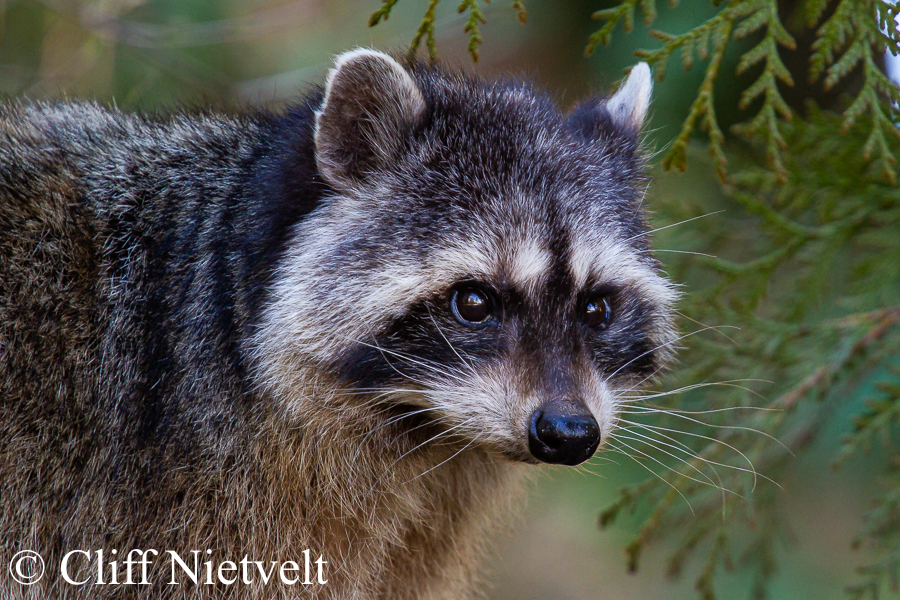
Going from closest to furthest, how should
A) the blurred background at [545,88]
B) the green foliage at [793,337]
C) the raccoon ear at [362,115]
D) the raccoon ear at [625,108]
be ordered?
1. the raccoon ear at [362,115]
2. the raccoon ear at [625,108]
3. the green foliage at [793,337]
4. the blurred background at [545,88]

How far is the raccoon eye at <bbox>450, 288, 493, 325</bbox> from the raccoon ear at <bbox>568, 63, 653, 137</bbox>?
1067mm

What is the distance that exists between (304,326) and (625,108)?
169 cm

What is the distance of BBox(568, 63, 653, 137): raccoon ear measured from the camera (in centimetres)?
364

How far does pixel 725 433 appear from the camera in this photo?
4.54 metres

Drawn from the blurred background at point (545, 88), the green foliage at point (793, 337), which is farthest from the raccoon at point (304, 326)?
the green foliage at point (793, 337)

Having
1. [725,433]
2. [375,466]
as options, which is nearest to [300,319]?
[375,466]

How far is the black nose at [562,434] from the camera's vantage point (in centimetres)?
272

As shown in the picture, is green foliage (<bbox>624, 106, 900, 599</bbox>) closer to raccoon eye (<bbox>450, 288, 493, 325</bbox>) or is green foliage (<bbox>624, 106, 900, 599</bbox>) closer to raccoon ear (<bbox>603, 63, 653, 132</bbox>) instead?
raccoon ear (<bbox>603, 63, 653, 132</bbox>)

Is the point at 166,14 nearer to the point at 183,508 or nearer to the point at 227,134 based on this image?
the point at 227,134

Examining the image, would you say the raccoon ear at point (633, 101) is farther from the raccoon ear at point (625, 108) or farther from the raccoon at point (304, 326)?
the raccoon at point (304, 326)

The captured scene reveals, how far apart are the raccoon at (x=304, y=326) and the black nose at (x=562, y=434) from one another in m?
0.08

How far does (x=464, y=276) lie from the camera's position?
2920 millimetres

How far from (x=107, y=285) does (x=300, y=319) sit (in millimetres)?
777

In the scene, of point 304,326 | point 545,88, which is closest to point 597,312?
point 304,326
